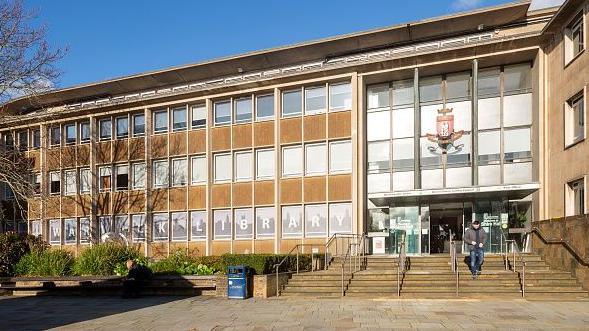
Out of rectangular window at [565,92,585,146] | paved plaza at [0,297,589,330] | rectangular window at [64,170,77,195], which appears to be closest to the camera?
paved plaza at [0,297,589,330]

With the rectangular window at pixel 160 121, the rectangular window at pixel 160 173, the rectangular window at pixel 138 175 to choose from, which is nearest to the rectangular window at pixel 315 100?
the rectangular window at pixel 160 121

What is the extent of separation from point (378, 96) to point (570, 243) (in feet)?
36.2

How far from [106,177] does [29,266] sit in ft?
26.5

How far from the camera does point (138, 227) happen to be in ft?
95.8

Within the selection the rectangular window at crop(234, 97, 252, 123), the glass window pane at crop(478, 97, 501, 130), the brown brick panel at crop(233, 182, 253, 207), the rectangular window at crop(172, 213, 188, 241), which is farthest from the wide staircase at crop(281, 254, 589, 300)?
the rectangular window at crop(172, 213, 188, 241)

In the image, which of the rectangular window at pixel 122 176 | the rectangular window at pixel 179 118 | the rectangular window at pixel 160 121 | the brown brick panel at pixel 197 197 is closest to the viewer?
the brown brick panel at pixel 197 197

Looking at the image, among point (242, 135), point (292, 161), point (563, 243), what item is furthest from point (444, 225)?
point (242, 135)

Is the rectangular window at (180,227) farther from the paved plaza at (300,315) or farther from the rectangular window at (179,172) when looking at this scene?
the paved plaza at (300,315)

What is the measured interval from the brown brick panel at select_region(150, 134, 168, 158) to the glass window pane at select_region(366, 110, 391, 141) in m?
10.8

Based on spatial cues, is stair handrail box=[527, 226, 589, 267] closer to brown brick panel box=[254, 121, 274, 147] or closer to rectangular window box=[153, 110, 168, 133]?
brown brick panel box=[254, 121, 274, 147]

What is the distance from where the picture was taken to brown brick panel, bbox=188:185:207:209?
1083 inches

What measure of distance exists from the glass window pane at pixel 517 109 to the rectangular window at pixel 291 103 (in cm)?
896

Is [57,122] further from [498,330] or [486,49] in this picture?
[498,330]

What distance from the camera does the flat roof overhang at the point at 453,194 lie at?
66.0ft
